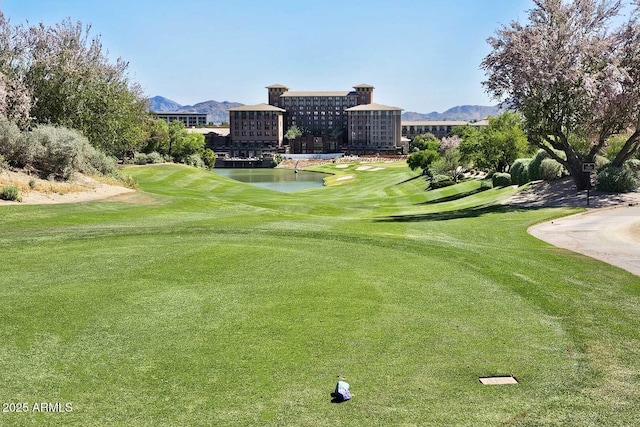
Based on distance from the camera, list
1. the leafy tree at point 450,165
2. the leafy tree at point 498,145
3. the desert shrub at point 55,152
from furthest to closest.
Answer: the leafy tree at point 450,165
the leafy tree at point 498,145
the desert shrub at point 55,152

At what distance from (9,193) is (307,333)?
2065 cm

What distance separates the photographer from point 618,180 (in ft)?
109

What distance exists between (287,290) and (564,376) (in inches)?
234

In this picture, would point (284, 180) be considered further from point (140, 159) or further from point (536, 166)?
point (536, 166)

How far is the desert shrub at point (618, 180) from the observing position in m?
33.2

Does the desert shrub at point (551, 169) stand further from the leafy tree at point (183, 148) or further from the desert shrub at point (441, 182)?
the leafy tree at point (183, 148)

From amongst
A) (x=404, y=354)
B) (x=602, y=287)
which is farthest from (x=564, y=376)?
(x=602, y=287)

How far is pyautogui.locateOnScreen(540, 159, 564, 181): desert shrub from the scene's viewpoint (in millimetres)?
41375

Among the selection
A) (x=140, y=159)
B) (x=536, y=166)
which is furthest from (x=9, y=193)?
(x=140, y=159)

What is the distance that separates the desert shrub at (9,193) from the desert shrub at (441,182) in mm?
54440

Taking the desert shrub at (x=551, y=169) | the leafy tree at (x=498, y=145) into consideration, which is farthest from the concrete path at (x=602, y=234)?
the leafy tree at (x=498, y=145)

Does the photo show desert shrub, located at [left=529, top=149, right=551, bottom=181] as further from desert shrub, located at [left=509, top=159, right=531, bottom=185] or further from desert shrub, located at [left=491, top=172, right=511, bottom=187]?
desert shrub, located at [left=491, top=172, right=511, bottom=187]

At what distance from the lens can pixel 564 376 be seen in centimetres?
829

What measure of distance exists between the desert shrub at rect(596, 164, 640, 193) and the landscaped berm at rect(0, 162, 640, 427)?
17.8 m
